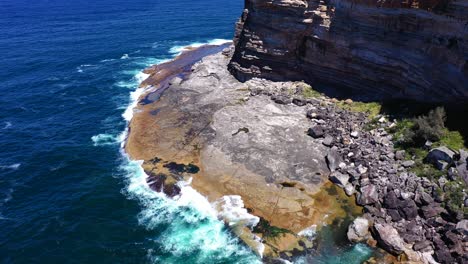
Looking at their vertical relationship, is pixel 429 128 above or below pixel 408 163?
above

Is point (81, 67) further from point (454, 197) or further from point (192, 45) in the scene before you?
point (454, 197)

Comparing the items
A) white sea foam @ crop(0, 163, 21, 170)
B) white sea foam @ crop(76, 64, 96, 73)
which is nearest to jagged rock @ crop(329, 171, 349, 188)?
white sea foam @ crop(0, 163, 21, 170)

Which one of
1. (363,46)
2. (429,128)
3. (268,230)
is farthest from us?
(363,46)

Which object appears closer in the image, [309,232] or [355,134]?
[309,232]

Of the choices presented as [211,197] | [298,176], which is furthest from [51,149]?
[298,176]

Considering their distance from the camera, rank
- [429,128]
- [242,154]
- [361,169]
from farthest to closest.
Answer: [242,154], [361,169], [429,128]

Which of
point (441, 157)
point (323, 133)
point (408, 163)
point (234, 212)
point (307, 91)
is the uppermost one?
point (441, 157)

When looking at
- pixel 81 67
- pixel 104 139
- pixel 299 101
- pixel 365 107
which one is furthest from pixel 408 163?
pixel 81 67

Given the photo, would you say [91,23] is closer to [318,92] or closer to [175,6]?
[175,6]
